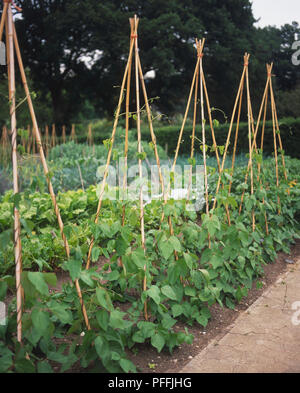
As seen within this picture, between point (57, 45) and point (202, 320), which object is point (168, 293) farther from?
point (57, 45)

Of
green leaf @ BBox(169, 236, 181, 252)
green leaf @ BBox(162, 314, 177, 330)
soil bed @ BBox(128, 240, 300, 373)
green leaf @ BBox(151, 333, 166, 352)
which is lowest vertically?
soil bed @ BBox(128, 240, 300, 373)

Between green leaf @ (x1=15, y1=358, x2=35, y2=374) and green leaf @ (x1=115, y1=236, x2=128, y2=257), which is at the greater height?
green leaf @ (x1=115, y1=236, x2=128, y2=257)

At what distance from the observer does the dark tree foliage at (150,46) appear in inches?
732

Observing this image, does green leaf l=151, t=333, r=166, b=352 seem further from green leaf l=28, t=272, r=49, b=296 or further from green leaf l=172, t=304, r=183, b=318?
green leaf l=28, t=272, r=49, b=296

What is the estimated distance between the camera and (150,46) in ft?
63.7

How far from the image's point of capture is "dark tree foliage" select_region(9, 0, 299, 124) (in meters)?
18.6

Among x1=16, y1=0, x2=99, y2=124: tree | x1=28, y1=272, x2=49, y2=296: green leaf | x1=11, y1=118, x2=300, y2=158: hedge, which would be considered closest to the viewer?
x1=28, y1=272, x2=49, y2=296: green leaf

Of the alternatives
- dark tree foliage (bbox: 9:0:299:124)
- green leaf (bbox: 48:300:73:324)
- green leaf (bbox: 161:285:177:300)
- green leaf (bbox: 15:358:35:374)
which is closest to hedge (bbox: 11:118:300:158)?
dark tree foliage (bbox: 9:0:299:124)

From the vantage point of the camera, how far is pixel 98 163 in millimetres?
7043

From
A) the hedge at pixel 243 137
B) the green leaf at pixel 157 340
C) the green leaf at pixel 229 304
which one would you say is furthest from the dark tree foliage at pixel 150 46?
the green leaf at pixel 157 340

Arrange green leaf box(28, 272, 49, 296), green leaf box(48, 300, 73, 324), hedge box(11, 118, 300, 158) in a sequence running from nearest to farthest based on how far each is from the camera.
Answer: green leaf box(28, 272, 49, 296) → green leaf box(48, 300, 73, 324) → hedge box(11, 118, 300, 158)

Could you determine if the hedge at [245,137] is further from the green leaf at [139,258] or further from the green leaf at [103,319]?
the green leaf at [103,319]
